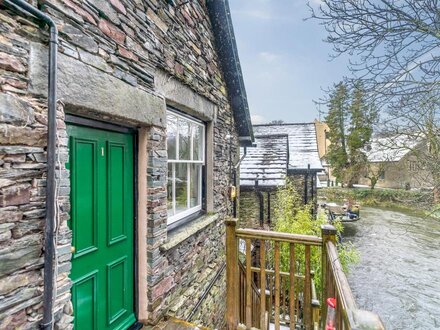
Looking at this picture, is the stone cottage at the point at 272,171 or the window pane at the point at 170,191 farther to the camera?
the stone cottage at the point at 272,171

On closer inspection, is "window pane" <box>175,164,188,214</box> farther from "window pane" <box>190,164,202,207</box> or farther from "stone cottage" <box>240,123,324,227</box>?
"stone cottage" <box>240,123,324,227</box>

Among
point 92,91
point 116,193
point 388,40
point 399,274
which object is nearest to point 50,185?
point 92,91

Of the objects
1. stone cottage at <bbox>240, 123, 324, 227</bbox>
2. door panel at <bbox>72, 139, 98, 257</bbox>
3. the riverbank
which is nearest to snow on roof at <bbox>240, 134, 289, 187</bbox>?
stone cottage at <bbox>240, 123, 324, 227</bbox>

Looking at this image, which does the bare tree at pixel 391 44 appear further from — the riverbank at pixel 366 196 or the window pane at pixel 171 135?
the riverbank at pixel 366 196

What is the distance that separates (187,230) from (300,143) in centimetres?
1141

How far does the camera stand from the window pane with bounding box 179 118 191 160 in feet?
13.1

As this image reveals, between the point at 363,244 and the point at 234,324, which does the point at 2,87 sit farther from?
the point at 363,244

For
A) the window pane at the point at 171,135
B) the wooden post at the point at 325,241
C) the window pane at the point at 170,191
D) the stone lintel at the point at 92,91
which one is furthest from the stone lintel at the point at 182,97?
the wooden post at the point at 325,241

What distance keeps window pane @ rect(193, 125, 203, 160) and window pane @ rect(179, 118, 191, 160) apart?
231 millimetres

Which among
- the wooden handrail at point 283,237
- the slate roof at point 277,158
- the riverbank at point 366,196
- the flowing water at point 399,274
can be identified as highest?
the slate roof at point 277,158

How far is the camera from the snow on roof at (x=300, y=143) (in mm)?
11609

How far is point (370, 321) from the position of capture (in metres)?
1.07

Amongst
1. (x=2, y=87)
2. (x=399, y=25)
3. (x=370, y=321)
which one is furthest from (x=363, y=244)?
(x=2, y=87)

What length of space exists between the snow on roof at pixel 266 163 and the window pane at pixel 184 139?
5.42 m
